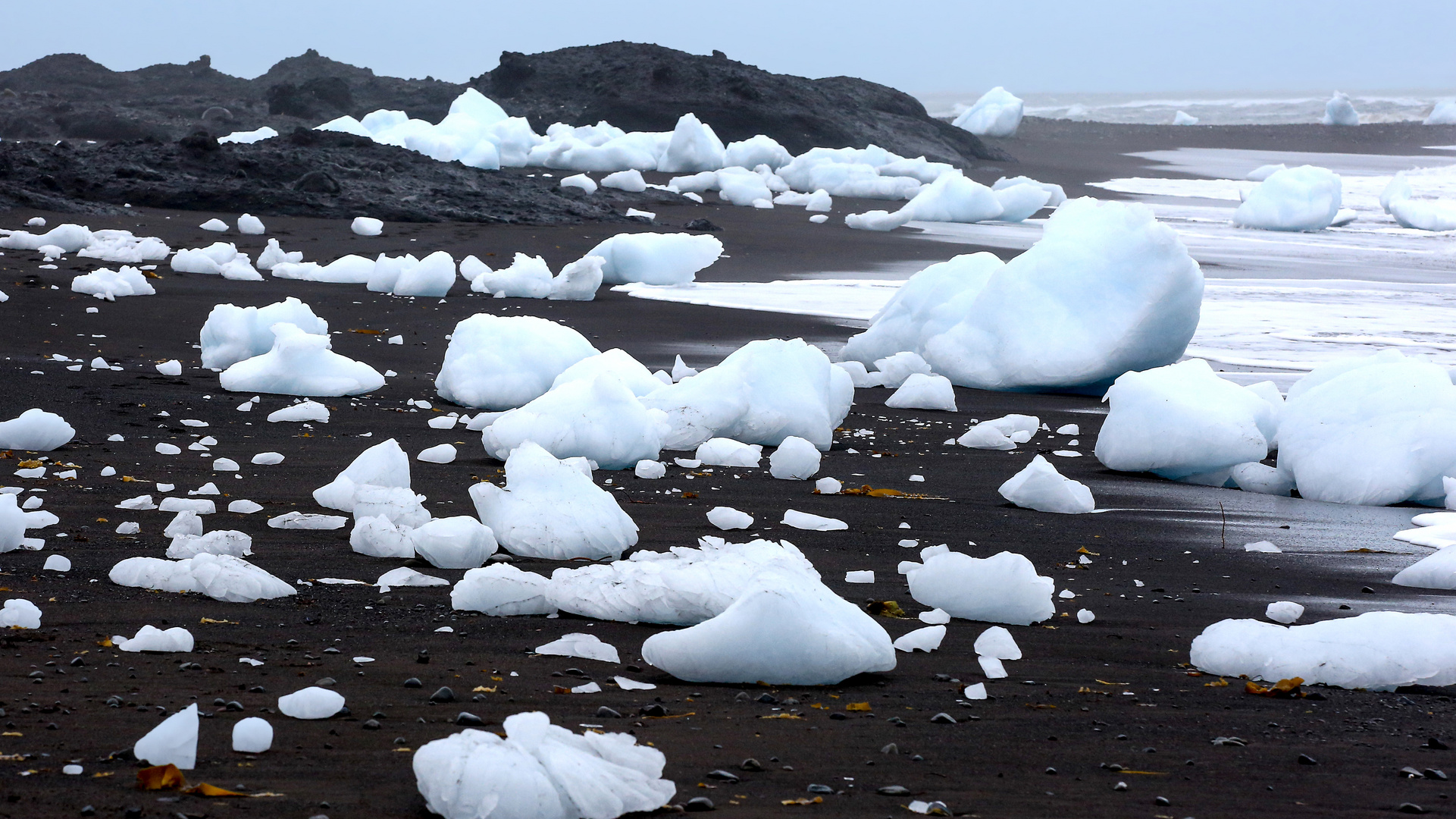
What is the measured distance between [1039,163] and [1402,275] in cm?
1540

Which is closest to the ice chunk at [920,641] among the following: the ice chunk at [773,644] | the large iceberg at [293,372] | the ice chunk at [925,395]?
the ice chunk at [773,644]

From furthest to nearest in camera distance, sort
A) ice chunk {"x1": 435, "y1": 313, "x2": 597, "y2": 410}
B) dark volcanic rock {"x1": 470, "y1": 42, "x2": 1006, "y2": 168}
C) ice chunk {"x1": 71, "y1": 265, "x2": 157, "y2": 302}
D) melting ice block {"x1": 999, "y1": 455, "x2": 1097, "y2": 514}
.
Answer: dark volcanic rock {"x1": 470, "y1": 42, "x2": 1006, "y2": 168} < ice chunk {"x1": 71, "y1": 265, "x2": 157, "y2": 302} < ice chunk {"x1": 435, "y1": 313, "x2": 597, "y2": 410} < melting ice block {"x1": 999, "y1": 455, "x2": 1097, "y2": 514}

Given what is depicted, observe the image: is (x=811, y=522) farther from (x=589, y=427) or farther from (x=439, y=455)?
(x=439, y=455)

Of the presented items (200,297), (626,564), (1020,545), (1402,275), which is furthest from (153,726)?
(1402,275)

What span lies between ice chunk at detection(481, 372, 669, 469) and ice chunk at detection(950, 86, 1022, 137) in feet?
103

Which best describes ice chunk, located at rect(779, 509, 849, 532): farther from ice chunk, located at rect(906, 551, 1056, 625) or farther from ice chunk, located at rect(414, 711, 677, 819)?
ice chunk, located at rect(414, 711, 677, 819)

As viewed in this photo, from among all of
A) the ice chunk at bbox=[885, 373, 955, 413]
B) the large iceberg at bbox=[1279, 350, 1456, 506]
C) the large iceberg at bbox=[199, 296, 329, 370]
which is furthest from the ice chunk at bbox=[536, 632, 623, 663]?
the large iceberg at bbox=[199, 296, 329, 370]

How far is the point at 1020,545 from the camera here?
421 centimetres

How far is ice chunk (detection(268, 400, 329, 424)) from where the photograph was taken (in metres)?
5.70

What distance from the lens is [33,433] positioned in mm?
4816

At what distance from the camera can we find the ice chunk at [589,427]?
16.4ft

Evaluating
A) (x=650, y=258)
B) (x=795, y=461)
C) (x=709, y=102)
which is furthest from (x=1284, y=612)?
(x=709, y=102)

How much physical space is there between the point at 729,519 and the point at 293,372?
2872mm

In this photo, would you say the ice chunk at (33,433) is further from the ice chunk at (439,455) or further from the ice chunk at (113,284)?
the ice chunk at (113,284)
